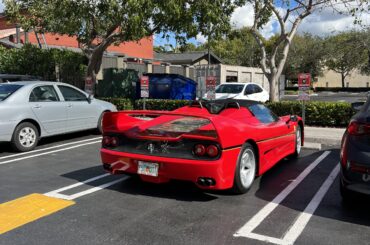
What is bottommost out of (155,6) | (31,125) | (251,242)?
(251,242)

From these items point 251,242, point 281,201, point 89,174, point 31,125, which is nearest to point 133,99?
point 31,125

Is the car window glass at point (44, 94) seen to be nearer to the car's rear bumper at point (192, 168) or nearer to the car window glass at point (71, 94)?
the car window glass at point (71, 94)

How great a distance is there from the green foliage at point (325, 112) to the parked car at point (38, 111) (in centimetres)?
670

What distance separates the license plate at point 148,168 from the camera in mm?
5004

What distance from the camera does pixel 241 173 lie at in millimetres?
5230

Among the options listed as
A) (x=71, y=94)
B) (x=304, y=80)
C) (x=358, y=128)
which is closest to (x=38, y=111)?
(x=71, y=94)

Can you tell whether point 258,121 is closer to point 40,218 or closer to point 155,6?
point 40,218

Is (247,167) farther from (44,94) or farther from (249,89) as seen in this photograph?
(249,89)

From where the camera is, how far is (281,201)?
5152 mm

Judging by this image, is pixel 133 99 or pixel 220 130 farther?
pixel 133 99

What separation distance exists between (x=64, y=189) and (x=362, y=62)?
194ft

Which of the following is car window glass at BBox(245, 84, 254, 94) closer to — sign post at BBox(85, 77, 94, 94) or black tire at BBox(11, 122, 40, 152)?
sign post at BBox(85, 77, 94, 94)

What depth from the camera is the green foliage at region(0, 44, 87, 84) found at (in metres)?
18.2

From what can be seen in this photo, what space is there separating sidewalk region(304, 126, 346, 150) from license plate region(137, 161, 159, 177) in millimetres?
5347
